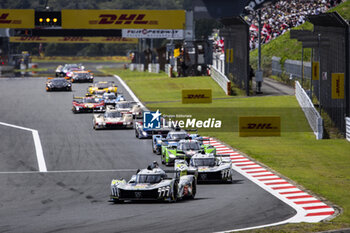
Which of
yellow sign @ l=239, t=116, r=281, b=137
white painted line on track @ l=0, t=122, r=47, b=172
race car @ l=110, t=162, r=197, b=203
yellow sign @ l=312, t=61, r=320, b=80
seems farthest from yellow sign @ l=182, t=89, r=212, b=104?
race car @ l=110, t=162, r=197, b=203

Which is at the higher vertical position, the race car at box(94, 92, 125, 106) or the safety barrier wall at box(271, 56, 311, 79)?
the safety barrier wall at box(271, 56, 311, 79)

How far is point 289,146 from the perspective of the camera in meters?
43.6

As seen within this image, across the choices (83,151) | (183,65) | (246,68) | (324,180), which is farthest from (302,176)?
(183,65)

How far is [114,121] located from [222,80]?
3168 centimetres

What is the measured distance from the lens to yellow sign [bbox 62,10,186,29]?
103312mm

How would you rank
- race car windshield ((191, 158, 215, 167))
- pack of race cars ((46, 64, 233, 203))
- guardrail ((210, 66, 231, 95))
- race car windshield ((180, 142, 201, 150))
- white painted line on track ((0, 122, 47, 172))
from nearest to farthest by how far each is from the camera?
1. pack of race cars ((46, 64, 233, 203))
2. race car windshield ((191, 158, 215, 167))
3. race car windshield ((180, 142, 201, 150))
4. white painted line on track ((0, 122, 47, 172))
5. guardrail ((210, 66, 231, 95))

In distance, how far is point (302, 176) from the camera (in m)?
33.3

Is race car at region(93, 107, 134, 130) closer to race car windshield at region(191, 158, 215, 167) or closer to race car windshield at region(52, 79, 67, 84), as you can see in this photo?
race car windshield at region(191, 158, 215, 167)

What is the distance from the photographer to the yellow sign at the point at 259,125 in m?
46.1

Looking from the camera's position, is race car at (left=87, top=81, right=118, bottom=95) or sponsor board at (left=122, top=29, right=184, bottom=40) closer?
race car at (left=87, top=81, right=118, bottom=95)

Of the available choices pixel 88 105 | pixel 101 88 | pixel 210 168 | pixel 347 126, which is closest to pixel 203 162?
pixel 210 168

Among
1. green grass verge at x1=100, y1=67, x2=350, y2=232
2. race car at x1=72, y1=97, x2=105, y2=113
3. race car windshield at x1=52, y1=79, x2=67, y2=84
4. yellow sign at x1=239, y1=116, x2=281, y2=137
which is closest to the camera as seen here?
green grass verge at x1=100, y1=67, x2=350, y2=232

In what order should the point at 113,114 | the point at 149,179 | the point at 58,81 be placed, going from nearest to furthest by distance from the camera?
the point at 149,179 < the point at 113,114 < the point at 58,81

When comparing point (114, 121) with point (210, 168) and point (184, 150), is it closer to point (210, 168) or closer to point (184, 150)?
point (184, 150)
